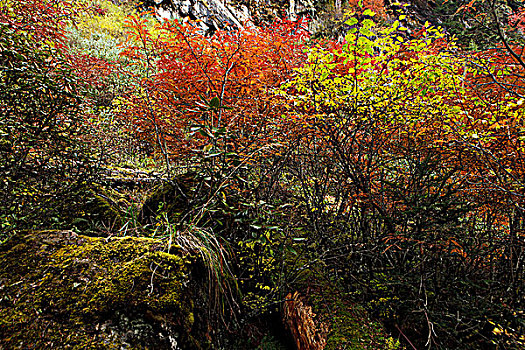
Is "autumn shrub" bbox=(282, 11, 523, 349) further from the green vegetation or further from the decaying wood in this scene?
the decaying wood

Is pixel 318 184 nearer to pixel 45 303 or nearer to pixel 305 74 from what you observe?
pixel 305 74

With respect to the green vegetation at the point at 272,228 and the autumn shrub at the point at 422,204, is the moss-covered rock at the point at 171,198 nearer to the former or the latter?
the green vegetation at the point at 272,228

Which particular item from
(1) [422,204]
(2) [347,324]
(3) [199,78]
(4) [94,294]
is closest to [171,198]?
(4) [94,294]

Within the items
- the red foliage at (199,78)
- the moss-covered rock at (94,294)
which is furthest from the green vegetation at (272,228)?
the red foliage at (199,78)

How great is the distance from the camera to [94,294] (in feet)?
4.08

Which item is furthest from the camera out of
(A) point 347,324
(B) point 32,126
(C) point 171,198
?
(C) point 171,198

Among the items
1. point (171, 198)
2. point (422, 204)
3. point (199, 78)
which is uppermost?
point (422, 204)

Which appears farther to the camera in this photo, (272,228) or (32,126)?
(32,126)

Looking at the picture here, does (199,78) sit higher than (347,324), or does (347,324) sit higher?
(199,78)

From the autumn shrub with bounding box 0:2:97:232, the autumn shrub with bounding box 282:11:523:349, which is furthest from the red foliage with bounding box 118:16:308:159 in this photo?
the autumn shrub with bounding box 0:2:97:232

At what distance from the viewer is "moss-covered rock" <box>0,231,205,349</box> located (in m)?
1.12

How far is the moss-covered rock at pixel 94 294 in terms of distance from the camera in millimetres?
1122

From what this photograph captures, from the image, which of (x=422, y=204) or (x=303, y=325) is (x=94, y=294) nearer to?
(x=303, y=325)

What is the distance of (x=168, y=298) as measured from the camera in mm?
1343
